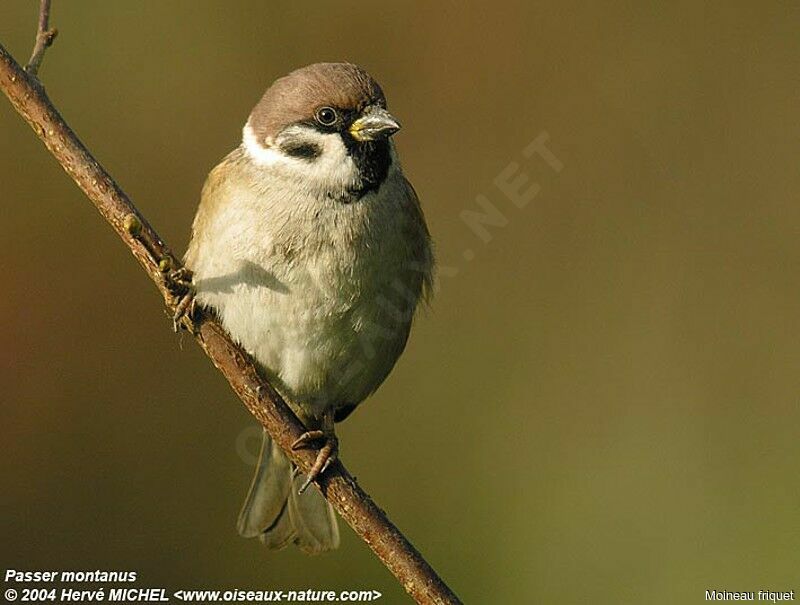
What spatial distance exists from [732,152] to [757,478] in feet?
4.80

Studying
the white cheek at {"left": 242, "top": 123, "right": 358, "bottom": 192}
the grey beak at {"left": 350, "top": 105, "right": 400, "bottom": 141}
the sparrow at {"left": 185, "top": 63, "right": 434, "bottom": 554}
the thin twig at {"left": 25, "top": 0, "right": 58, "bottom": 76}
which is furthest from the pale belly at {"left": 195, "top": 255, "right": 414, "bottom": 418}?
the thin twig at {"left": 25, "top": 0, "right": 58, "bottom": 76}

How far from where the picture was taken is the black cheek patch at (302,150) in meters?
3.30

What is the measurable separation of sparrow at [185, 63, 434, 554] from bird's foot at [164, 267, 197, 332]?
0.09 ft

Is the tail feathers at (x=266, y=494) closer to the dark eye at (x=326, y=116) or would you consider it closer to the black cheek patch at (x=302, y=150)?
the black cheek patch at (x=302, y=150)

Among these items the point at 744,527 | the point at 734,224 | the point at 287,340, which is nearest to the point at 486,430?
the point at 744,527

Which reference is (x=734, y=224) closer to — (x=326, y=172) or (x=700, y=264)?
(x=700, y=264)

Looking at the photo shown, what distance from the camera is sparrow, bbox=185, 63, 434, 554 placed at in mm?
3221

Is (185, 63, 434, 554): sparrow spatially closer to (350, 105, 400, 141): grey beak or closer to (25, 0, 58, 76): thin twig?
(350, 105, 400, 141): grey beak

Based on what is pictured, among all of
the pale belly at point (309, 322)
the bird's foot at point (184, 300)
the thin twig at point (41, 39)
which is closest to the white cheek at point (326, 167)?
the pale belly at point (309, 322)

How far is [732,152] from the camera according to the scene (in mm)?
5203

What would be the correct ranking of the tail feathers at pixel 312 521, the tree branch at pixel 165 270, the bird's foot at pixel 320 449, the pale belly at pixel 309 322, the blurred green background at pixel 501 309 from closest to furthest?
the tree branch at pixel 165 270 < the bird's foot at pixel 320 449 < the pale belly at pixel 309 322 < the tail feathers at pixel 312 521 < the blurred green background at pixel 501 309

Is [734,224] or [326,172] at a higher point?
[326,172]

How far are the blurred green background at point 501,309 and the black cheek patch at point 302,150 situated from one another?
149cm

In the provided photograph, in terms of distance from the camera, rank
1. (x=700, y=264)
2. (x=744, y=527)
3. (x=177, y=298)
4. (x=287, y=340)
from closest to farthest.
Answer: (x=177, y=298)
(x=287, y=340)
(x=744, y=527)
(x=700, y=264)
